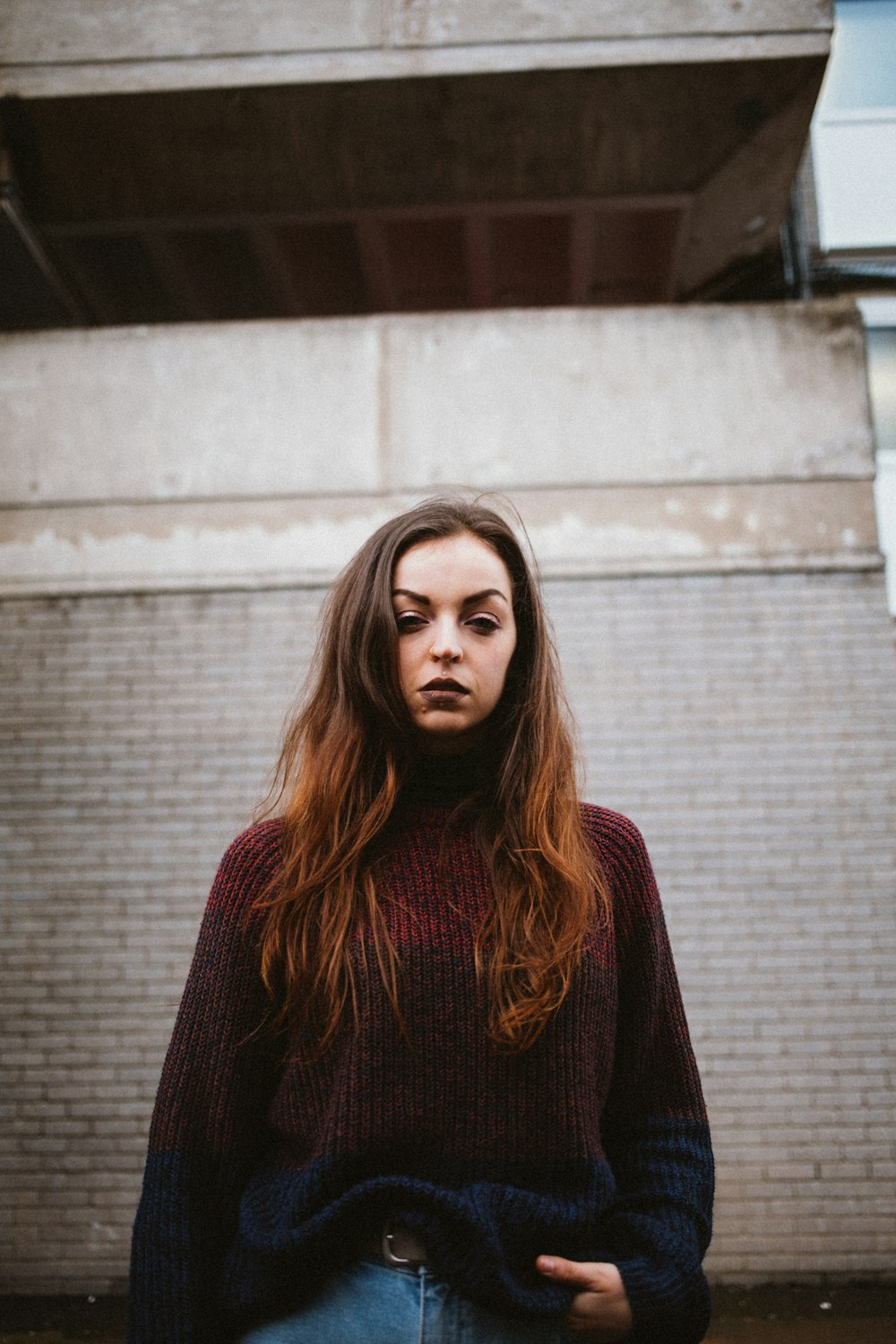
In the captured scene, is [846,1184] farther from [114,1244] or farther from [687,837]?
[114,1244]

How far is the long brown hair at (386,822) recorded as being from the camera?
1374mm

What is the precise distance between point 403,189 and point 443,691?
481 cm

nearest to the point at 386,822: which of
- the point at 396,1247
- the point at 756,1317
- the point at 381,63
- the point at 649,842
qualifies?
the point at 396,1247

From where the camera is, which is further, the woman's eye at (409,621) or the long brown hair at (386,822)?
the woman's eye at (409,621)

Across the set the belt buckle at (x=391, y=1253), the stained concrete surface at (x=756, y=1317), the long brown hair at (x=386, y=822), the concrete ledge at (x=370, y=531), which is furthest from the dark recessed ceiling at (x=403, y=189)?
the stained concrete surface at (x=756, y=1317)

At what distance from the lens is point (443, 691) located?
1.48m

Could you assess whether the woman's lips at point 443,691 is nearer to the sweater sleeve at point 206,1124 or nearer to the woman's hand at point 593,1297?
the sweater sleeve at point 206,1124

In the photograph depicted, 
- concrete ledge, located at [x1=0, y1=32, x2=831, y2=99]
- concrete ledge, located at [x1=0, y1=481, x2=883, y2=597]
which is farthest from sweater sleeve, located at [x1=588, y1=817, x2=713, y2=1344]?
concrete ledge, located at [x1=0, y1=32, x2=831, y2=99]

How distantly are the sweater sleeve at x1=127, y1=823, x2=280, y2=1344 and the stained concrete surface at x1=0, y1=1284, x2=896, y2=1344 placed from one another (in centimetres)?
→ 314

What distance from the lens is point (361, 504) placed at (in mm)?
4762

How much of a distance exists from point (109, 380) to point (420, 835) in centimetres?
436

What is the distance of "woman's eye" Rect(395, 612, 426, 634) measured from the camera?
1.53 m

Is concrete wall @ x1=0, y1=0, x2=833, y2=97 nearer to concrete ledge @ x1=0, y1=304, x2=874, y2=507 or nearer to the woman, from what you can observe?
concrete ledge @ x1=0, y1=304, x2=874, y2=507

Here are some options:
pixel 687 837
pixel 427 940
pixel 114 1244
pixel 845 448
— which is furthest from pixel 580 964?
pixel 845 448
